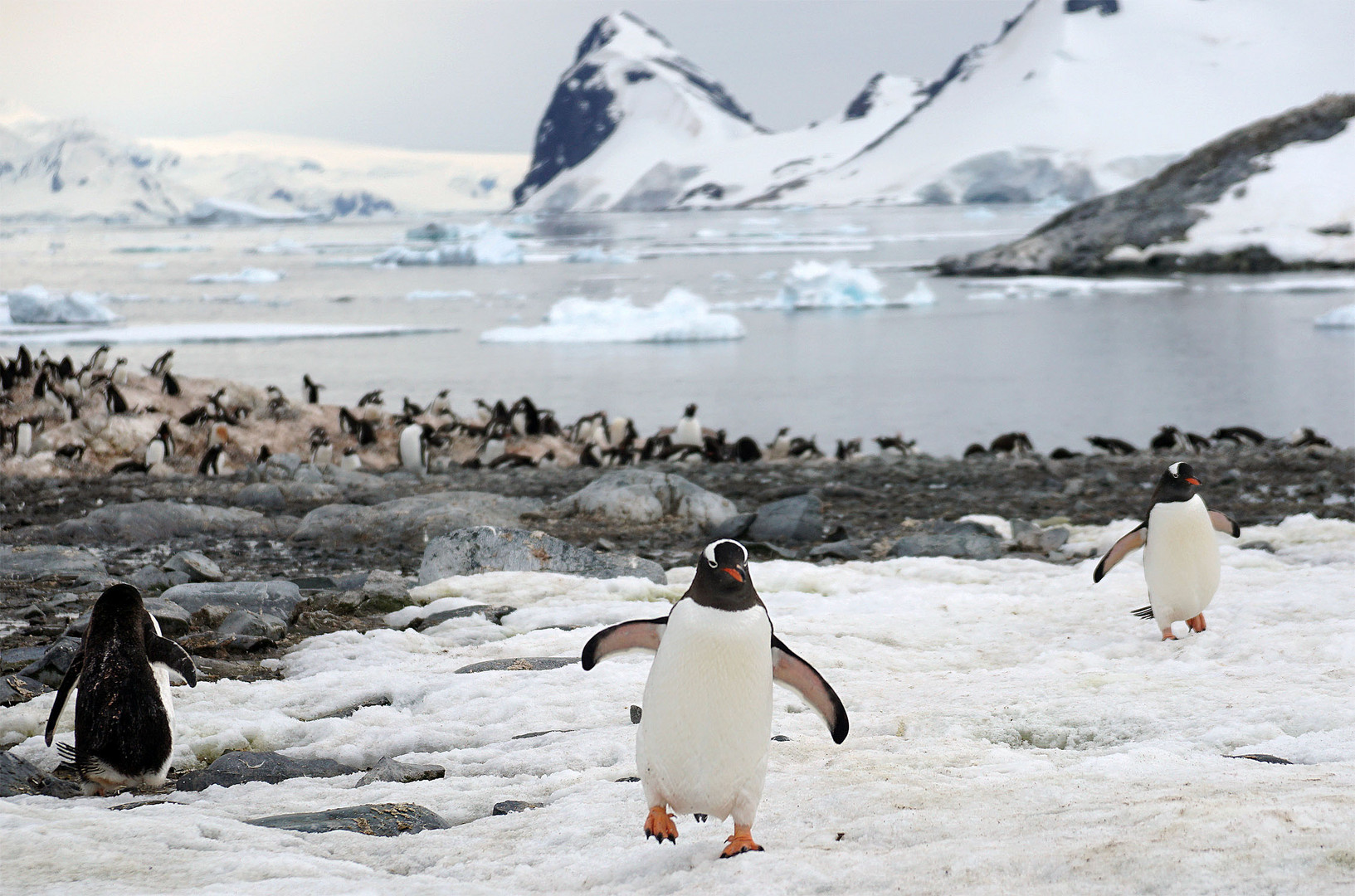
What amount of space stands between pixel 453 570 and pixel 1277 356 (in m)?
21.0

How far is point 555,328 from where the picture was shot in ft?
92.2

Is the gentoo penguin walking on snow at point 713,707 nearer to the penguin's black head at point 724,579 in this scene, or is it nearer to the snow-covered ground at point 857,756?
the penguin's black head at point 724,579

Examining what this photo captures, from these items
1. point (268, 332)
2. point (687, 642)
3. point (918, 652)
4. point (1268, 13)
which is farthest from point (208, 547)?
point (1268, 13)

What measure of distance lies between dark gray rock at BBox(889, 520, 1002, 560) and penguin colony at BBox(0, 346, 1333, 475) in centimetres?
495

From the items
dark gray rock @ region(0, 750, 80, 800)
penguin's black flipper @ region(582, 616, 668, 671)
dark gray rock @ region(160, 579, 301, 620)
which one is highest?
penguin's black flipper @ region(582, 616, 668, 671)

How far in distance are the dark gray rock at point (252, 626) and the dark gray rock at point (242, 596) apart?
176 millimetres

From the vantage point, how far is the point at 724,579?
8.93ft

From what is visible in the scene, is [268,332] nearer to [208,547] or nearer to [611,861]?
[208,547]

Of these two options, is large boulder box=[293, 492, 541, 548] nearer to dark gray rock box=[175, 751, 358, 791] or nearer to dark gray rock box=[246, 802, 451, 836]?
dark gray rock box=[175, 751, 358, 791]

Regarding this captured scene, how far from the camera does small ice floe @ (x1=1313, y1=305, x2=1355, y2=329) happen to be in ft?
83.8

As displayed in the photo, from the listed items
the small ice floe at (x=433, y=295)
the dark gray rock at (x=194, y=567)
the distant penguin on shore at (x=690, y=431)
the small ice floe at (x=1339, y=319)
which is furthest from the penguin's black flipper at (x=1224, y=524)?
the small ice floe at (x=433, y=295)

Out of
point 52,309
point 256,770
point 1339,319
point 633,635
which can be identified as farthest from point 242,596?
point 52,309

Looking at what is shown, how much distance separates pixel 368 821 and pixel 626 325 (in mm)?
25593

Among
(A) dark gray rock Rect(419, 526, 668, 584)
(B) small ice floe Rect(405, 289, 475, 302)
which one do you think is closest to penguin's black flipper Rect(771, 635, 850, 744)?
(A) dark gray rock Rect(419, 526, 668, 584)
